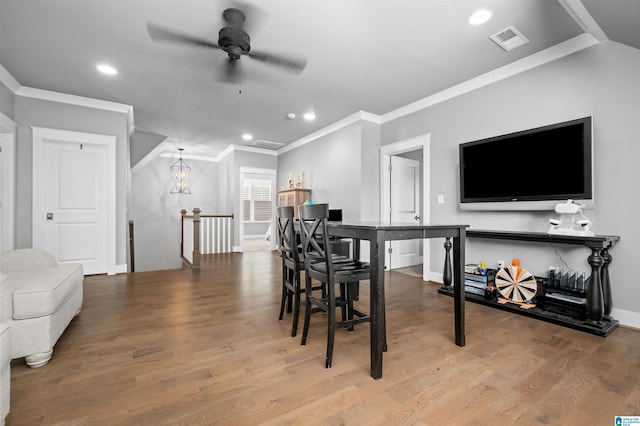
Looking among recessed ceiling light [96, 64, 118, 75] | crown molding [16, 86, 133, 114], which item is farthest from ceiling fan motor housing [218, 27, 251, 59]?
crown molding [16, 86, 133, 114]

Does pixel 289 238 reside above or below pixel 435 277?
above

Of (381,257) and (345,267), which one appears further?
(345,267)

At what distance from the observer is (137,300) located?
3203mm

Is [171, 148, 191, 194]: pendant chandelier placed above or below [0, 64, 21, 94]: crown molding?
below

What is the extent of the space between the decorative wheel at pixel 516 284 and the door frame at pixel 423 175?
123cm

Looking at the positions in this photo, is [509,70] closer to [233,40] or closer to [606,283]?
[606,283]

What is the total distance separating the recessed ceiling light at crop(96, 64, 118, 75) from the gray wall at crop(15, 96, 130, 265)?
125 cm

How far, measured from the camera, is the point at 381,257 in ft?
5.69

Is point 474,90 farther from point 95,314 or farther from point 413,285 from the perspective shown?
point 95,314

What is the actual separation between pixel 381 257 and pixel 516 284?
6.74 ft

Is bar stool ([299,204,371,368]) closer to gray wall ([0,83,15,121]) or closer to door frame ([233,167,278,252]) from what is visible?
gray wall ([0,83,15,121])

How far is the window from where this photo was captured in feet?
31.1

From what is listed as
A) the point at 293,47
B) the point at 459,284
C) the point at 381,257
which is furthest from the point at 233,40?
the point at 459,284

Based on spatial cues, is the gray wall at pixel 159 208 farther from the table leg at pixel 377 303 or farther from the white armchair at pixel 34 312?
the table leg at pixel 377 303
